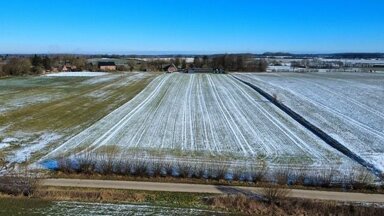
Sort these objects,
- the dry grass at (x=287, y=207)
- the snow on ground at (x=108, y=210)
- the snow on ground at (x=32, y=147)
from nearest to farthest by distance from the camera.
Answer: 1. the snow on ground at (x=108, y=210)
2. the dry grass at (x=287, y=207)
3. the snow on ground at (x=32, y=147)

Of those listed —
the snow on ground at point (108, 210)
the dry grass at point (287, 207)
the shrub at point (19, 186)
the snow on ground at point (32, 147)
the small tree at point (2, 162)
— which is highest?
the shrub at point (19, 186)

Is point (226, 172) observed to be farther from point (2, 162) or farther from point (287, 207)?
point (2, 162)

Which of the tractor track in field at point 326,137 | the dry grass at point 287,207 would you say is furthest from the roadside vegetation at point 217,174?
the dry grass at point 287,207

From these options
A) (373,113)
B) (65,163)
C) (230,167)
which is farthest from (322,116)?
(65,163)

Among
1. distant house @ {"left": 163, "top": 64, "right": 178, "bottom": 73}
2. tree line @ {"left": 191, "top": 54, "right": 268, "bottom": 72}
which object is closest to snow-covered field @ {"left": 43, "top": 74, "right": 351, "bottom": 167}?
distant house @ {"left": 163, "top": 64, "right": 178, "bottom": 73}

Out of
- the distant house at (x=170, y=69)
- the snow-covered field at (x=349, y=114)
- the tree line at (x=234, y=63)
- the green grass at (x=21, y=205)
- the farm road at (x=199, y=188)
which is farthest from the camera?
the tree line at (x=234, y=63)

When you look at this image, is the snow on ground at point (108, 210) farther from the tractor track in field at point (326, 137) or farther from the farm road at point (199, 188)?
the tractor track in field at point (326, 137)
